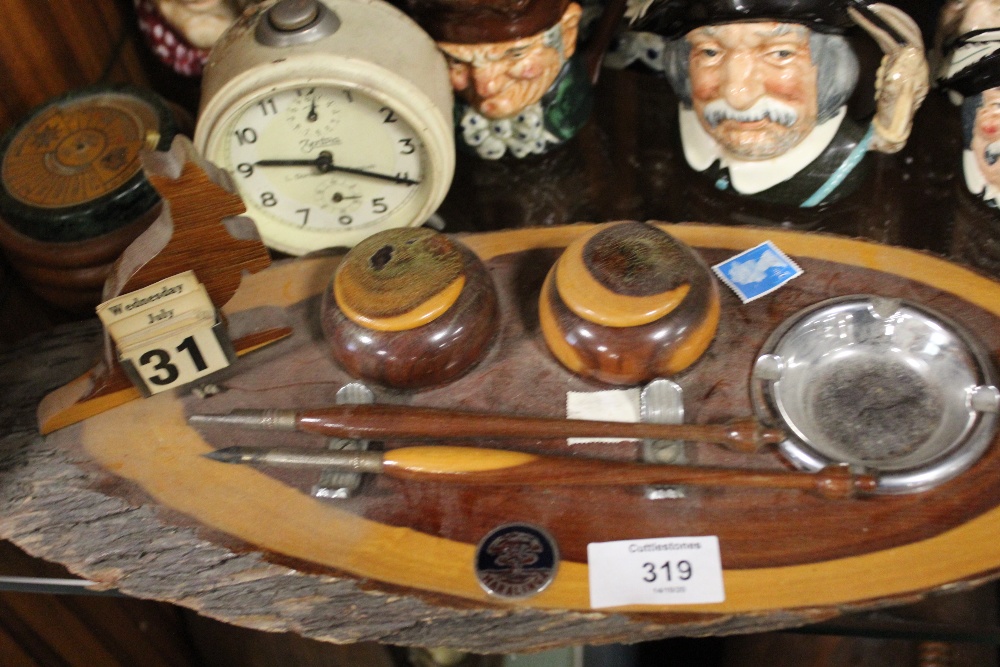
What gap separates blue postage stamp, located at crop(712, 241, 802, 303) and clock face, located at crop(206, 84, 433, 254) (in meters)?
0.38

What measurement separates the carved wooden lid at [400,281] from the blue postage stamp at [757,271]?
0.30 metres

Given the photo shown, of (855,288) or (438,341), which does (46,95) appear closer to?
(438,341)

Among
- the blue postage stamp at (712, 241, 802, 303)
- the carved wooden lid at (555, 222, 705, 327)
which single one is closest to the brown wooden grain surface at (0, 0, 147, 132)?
the carved wooden lid at (555, 222, 705, 327)

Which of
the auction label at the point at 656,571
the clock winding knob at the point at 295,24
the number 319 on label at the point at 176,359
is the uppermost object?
the clock winding knob at the point at 295,24

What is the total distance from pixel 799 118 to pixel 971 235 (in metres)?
0.27

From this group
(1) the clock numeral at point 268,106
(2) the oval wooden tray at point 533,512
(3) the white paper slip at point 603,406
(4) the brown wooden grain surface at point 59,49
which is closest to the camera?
(2) the oval wooden tray at point 533,512

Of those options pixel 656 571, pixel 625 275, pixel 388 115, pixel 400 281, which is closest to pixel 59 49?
pixel 388 115

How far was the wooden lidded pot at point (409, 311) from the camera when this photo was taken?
0.88 m

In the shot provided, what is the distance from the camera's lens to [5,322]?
1.18 m

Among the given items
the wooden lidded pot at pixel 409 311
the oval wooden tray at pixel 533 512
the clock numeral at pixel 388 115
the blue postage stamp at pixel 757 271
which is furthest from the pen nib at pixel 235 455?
the blue postage stamp at pixel 757 271

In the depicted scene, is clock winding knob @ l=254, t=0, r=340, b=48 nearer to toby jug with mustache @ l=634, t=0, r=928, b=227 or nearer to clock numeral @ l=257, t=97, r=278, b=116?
clock numeral @ l=257, t=97, r=278, b=116

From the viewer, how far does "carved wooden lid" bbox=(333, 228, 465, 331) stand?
88 cm

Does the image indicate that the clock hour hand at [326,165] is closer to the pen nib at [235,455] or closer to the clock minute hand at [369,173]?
the clock minute hand at [369,173]

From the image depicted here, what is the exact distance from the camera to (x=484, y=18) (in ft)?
3.42
